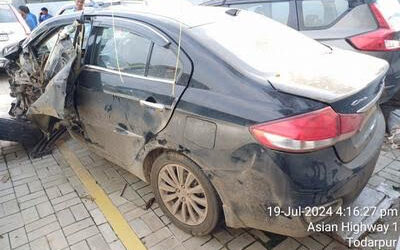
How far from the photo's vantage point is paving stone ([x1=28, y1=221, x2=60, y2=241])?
269 centimetres

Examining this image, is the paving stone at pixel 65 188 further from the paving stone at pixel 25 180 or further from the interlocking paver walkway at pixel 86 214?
the paving stone at pixel 25 180

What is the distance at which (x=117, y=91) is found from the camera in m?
2.75

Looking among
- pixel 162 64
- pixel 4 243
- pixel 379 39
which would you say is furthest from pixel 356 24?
pixel 4 243

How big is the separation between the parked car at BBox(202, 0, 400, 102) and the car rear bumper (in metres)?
2.01

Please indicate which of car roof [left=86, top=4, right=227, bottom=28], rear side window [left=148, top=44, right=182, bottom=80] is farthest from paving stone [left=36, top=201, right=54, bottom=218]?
car roof [left=86, top=4, right=227, bottom=28]

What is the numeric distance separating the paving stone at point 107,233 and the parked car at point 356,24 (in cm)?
314

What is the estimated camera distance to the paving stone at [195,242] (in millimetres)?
2506

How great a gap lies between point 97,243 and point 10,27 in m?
7.29

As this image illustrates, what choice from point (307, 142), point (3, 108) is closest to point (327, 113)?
point (307, 142)

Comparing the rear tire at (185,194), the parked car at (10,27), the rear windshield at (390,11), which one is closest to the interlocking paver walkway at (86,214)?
the rear tire at (185,194)

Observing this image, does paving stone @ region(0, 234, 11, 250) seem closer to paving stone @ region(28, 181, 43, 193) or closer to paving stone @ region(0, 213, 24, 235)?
paving stone @ region(0, 213, 24, 235)

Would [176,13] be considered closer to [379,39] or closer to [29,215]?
[29,215]

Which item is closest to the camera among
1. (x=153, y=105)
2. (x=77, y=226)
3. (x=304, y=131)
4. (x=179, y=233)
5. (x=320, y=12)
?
(x=304, y=131)

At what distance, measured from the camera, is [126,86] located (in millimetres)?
2650
